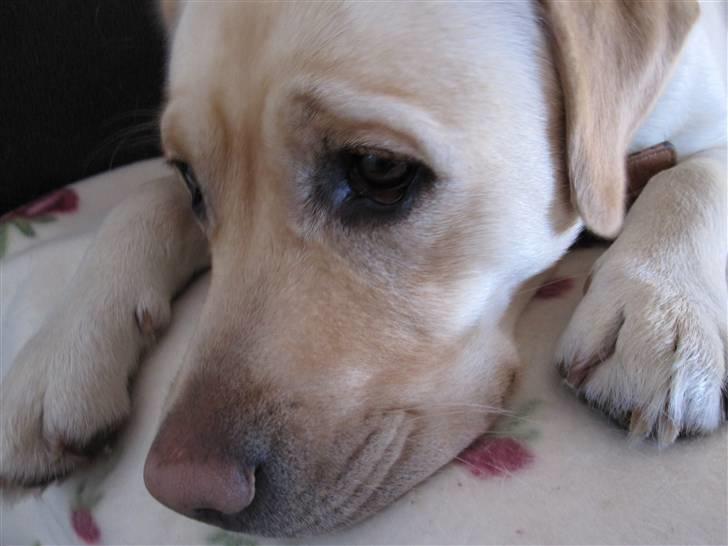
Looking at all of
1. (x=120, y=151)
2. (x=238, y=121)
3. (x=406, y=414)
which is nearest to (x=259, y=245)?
(x=238, y=121)

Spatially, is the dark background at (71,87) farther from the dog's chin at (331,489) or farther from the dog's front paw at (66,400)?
Result: the dog's chin at (331,489)

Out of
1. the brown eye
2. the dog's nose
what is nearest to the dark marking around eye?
the brown eye

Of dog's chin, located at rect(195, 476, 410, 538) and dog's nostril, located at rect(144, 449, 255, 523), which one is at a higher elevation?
dog's nostril, located at rect(144, 449, 255, 523)

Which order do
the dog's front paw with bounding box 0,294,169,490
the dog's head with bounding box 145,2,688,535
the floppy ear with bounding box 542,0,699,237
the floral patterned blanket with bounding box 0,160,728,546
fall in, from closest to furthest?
the floral patterned blanket with bounding box 0,160,728,546 → the dog's head with bounding box 145,2,688,535 → the floppy ear with bounding box 542,0,699,237 → the dog's front paw with bounding box 0,294,169,490

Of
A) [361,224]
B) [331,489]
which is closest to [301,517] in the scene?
[331,489]

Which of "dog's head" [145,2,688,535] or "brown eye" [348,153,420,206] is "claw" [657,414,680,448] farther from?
"brown eye" [348,153,420,206]

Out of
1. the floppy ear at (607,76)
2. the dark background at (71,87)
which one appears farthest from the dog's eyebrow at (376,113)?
the dark background at (71,87)

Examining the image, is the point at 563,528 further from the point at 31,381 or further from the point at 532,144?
the point at 31,381

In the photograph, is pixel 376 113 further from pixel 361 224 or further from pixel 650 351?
pixel 650 351

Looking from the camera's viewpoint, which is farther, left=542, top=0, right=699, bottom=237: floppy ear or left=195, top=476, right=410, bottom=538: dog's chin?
left=542, top=0, right=699, bottom=237: floppy ear
